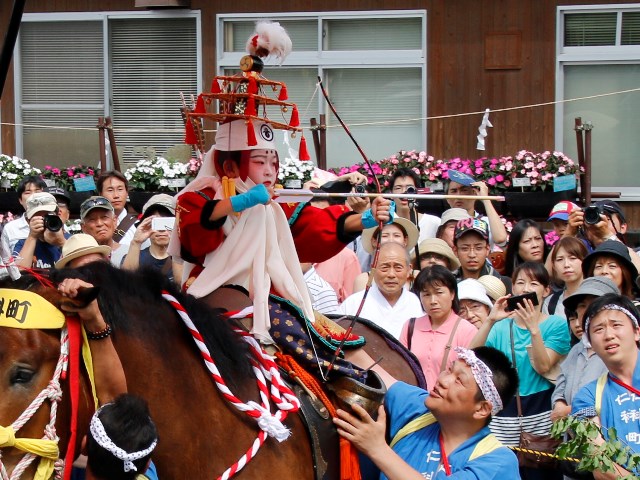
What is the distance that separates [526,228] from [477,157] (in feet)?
11.6

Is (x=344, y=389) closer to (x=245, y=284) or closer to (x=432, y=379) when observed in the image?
(x=245, y=284)

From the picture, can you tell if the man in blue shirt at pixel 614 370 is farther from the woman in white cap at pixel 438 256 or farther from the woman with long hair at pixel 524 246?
the woman with long hair at pixel 524 246

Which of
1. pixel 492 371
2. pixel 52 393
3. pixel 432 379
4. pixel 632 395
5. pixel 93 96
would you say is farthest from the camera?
pixel 93 96

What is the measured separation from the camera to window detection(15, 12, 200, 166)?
41.3 feet

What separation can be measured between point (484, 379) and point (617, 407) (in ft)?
4.21

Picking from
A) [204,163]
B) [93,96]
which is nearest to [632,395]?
[204,163]

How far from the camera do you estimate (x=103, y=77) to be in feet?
41.9

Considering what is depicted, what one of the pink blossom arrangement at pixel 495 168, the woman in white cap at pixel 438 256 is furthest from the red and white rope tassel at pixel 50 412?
the pink blossom arrangement at pixel 495 168

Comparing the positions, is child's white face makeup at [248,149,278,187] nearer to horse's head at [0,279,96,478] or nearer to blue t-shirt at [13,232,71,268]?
horse's head at [0,279,96,478]

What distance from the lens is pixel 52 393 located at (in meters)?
3.52

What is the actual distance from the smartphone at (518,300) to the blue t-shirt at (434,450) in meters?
1.87

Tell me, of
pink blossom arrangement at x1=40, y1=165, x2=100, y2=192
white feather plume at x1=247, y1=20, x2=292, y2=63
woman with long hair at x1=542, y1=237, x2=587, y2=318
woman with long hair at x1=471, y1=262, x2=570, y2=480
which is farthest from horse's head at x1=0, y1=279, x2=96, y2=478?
pink blossom arrangement at x1=40, y1=165, x2=100, y2=192

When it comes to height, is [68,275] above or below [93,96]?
below

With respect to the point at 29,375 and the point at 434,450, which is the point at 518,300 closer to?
the point at 434,450
